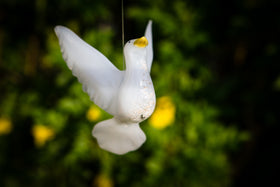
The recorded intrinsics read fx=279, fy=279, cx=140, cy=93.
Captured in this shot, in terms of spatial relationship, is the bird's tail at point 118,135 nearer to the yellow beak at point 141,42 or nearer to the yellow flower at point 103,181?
the yellow beak at point 141,42

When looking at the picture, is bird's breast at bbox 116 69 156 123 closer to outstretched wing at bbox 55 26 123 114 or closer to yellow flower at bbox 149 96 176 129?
outstretched wing at bbox 55 26 123 114

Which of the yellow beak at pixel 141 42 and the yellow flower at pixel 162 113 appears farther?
the yellow flower at pixel 162 113

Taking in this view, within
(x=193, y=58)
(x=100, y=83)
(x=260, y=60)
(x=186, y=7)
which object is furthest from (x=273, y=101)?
(x=100, y=83)

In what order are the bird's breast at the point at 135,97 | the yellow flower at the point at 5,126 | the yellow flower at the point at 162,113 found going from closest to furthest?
1. the bird's breast at the point at 135,97
2. the yellow flower at the point at 162,113
3. the yellow flower at the point at 5,126

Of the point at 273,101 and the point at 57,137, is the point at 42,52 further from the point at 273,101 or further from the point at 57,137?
the point at 273,101

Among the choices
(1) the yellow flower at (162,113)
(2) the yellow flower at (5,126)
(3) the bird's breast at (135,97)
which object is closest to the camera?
(3) the bird's breast at (135,97)

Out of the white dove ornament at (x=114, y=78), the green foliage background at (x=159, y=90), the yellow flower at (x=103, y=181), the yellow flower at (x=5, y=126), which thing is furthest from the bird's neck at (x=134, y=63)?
the yellow flower at (x=5, y=126)

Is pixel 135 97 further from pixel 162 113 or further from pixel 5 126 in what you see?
pixel 5 126

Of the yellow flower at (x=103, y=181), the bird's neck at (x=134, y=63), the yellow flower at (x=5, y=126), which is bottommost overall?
the bird's neck at (x=134, y=63)

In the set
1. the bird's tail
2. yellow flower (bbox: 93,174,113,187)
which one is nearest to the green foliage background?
yellow flower (bbox: 93,174,113,187)
